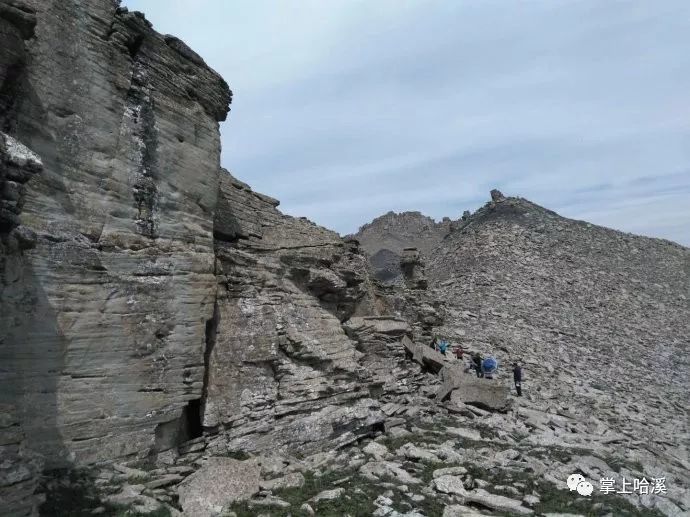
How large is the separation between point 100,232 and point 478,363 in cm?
1405

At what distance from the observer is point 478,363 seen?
18.6 metres

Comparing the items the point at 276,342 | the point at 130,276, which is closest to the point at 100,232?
the point at 130,276

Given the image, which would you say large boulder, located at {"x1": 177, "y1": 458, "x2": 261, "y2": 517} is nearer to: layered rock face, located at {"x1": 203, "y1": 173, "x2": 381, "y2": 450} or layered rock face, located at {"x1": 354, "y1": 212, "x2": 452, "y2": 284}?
layered rock face, located at {"x1": 203, "y1": 173, "x2": 381, "y2": 450}

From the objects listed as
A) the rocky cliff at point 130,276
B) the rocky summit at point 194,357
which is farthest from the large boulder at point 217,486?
the rocky cliff at point 130,276

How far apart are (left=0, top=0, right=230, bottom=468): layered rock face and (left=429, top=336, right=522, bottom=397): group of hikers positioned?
11.3 metres

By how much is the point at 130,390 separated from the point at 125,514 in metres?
2.41

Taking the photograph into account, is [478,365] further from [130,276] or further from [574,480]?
[130,276]

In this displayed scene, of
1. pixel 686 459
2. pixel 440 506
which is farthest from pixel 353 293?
pixel 686 459

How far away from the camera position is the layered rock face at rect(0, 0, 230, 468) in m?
7.84

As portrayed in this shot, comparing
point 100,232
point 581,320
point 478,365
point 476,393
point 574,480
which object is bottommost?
point 574,480

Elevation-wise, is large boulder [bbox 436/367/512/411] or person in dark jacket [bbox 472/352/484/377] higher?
person in dark jacket [bbox 472/352/484/377]

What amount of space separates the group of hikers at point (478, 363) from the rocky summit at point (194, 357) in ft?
3.16

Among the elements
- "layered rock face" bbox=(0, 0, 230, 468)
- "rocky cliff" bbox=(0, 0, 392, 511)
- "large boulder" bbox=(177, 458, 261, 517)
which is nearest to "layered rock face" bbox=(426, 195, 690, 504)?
"rocky cliff" bbox=(0, 0, 392, 511)

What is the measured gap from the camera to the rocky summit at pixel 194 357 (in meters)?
7.87
